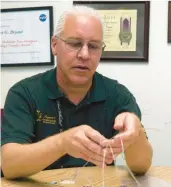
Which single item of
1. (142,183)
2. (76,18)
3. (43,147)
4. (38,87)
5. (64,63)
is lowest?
(142,183)

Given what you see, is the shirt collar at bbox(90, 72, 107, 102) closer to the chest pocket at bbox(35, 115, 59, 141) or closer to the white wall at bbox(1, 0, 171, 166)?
the chest pocket at bbox(35, 115, 59, 141)

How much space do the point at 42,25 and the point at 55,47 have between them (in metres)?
0.77

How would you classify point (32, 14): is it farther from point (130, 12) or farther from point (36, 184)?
point (36, 184)

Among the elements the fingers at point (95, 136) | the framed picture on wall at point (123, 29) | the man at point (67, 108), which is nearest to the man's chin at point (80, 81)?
the man at point (67, 108)

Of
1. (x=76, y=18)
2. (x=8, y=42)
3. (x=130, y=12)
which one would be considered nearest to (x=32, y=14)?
(x=8, y=42)

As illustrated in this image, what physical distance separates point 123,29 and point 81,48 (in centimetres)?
83

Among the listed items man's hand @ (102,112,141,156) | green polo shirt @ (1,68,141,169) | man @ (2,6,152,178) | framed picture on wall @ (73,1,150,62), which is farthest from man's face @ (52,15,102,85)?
framed picture on wall @ (73,1,150,62)

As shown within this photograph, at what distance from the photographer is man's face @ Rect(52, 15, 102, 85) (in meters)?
1.26

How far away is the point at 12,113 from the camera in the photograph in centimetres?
123

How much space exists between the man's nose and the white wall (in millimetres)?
794

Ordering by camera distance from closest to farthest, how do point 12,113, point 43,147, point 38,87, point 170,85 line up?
point 43,147, point 12,113, point 38,87, point 170,85

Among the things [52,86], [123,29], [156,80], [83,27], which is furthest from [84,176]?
[123,29]

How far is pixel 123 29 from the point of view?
79.7 inches

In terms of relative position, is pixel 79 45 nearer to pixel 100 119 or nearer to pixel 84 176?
pixel 100 119
